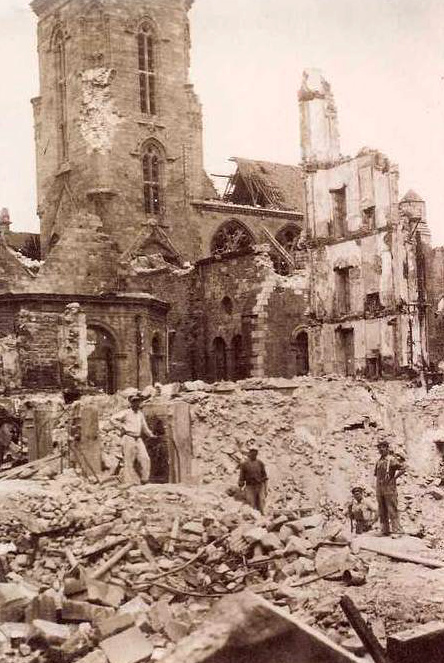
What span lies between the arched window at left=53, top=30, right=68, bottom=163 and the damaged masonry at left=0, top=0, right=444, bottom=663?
14 centimetres

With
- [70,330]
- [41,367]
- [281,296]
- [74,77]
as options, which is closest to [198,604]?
[70,330]

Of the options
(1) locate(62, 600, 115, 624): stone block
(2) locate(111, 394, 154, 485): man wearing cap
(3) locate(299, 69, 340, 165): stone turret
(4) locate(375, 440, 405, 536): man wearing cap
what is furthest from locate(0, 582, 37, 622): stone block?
(3) locate(299, 69, 340, 165): stone turret

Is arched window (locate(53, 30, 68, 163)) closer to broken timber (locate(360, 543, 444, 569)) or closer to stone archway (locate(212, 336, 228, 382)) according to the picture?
stone archway (locate(212, 336, 228, 382))

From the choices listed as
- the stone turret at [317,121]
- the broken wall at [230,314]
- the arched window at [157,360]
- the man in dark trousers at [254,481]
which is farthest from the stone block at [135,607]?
the stone turret at [317,121]

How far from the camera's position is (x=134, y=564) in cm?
1208

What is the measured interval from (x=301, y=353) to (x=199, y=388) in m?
12.4

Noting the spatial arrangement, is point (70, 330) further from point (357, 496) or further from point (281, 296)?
point (357, 496)

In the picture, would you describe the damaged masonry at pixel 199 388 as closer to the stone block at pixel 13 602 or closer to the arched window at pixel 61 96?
the stone block at pixel 13 602

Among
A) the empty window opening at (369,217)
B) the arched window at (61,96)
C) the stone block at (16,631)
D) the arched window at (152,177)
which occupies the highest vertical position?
the arched window at (61,96)

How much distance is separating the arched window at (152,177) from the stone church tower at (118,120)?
2.0 inches

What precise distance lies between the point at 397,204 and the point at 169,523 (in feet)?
63.4

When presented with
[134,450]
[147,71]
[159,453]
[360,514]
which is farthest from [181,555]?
[147,71]

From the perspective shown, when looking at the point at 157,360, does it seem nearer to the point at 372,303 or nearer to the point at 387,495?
the point at 372,303

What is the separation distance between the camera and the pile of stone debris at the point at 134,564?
968cm
